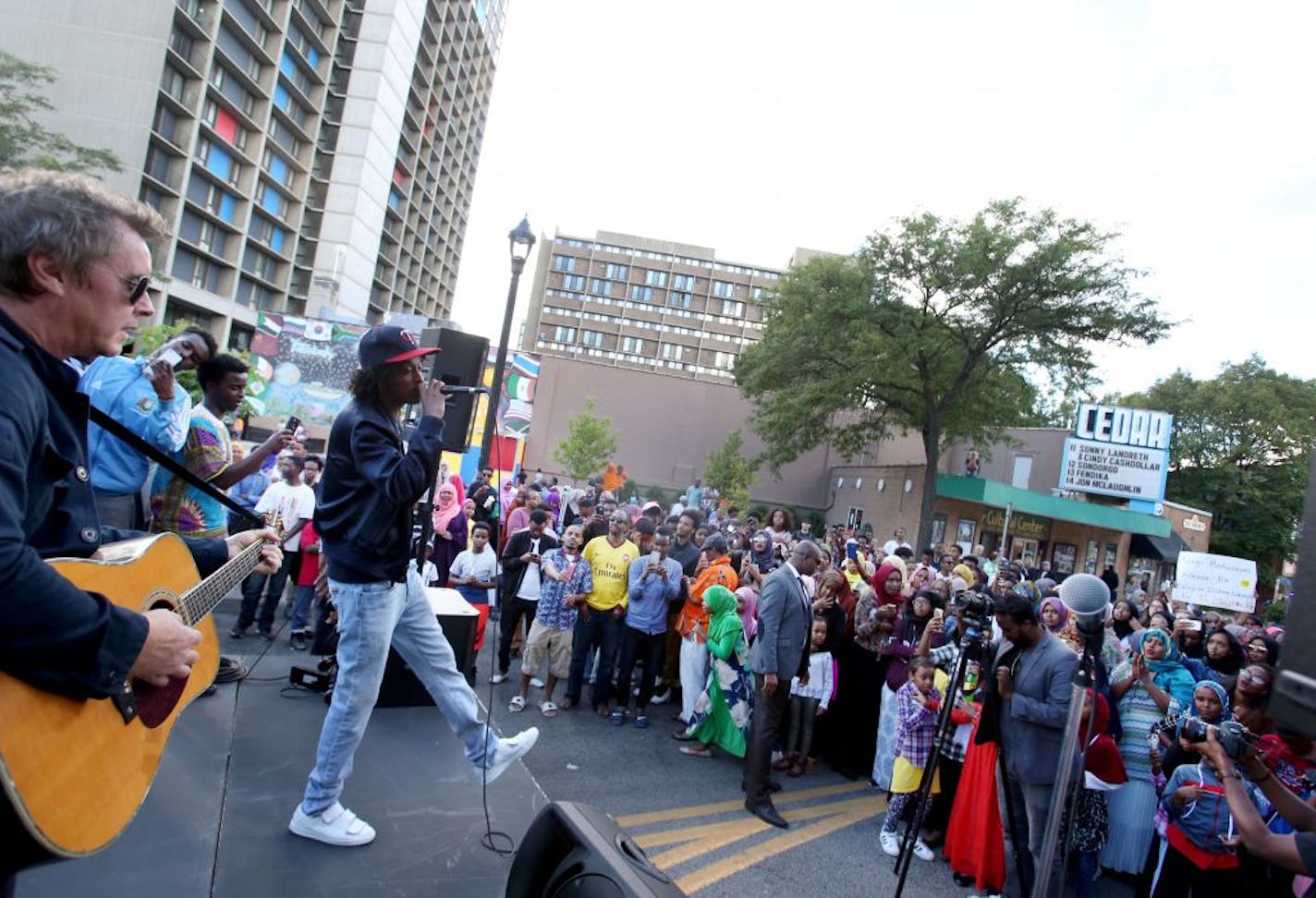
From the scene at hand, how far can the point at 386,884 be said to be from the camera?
2.59 meters

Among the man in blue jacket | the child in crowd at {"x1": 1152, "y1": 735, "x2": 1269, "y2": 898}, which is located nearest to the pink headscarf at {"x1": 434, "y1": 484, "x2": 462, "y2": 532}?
the man in blue jacket

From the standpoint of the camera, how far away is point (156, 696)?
1787 millimetres

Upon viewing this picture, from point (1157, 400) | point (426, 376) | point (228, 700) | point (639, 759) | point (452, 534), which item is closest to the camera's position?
point (426, 376)

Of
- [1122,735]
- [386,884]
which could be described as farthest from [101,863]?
[1122,735]

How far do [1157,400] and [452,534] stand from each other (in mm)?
51153

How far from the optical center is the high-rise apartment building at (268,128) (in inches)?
1298

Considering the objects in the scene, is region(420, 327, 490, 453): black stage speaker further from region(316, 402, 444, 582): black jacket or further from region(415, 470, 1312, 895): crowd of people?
region(316, 402, 444, 582): black jacket

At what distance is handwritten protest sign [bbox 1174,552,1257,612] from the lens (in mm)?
10797

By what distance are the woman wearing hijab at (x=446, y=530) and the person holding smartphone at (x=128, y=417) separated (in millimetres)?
4946

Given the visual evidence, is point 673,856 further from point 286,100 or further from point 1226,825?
point 286,100

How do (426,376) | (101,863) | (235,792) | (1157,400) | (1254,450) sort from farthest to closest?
(1157,400)
(1254,450)
(426,376)
(235,792)
(101,863)

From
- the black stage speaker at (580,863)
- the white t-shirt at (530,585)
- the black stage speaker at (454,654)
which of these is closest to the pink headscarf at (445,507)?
the white t-shirt at (530,585)

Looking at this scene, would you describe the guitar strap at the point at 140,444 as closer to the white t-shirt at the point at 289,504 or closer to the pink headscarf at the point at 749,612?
the pink headscarf at the point at 749,612

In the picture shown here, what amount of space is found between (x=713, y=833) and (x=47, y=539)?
4.15 metres
